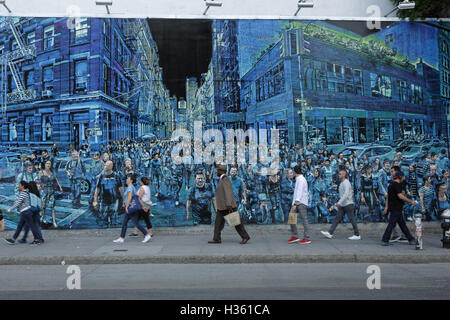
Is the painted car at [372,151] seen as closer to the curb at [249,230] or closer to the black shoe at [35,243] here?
the curb at [249,230]

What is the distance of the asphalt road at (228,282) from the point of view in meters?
6.70

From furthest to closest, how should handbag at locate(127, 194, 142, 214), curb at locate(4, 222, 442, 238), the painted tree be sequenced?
the painted tree
curb at locate(4, 222, 442, 238)
handbag at locate(127, 194, 142, 214)

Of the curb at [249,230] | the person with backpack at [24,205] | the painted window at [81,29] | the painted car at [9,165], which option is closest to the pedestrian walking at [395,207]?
the curb at [249,230]

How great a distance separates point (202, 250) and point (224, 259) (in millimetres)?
785

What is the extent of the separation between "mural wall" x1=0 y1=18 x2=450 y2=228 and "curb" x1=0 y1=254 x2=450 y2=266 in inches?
120

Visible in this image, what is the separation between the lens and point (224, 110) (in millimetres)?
12953

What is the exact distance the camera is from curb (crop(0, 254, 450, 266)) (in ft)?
30.4

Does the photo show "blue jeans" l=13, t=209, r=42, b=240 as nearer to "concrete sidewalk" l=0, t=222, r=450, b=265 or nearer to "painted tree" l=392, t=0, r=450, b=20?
"concrete sidewalk" l=0, t=222, r=450, b=265

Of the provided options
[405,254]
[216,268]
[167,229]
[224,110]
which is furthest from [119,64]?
[405,254]

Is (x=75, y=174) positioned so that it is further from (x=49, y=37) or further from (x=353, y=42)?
(x=353, y=42)

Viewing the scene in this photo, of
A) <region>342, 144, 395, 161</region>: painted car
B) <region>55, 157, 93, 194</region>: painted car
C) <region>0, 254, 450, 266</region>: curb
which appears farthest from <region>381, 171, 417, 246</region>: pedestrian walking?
<region>55, 157, 93, 194</region>: painted car

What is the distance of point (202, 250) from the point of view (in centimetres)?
991

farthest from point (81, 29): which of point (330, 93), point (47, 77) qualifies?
point (330, 93)

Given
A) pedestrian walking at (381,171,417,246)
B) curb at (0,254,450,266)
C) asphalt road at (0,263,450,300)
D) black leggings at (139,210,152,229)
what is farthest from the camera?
black leggings at (139,210,152,229)
